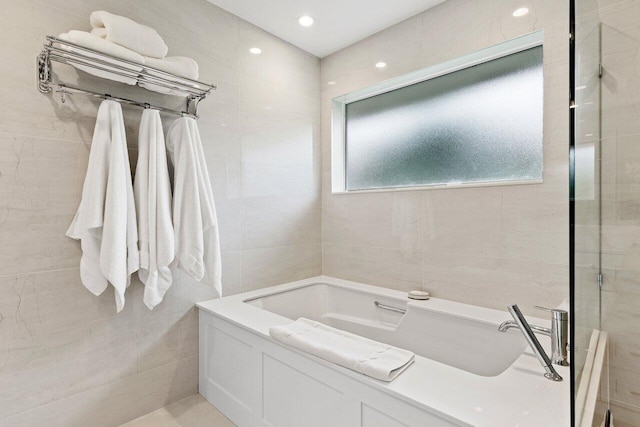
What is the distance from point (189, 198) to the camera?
1.65m

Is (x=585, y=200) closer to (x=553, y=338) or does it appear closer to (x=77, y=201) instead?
(x=553, y=338)

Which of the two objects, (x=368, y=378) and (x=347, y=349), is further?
(x=347, y=349)

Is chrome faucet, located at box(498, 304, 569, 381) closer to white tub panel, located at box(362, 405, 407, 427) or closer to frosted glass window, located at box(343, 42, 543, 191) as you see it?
white tub panel, located at box(362, 405, 407, 427)

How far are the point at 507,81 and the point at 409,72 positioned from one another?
0.60m

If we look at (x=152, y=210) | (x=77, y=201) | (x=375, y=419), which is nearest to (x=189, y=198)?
(x=152, y=210)

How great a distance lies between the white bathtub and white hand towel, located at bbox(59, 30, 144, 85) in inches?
50.9

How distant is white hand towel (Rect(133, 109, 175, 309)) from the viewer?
A: 4.98 ft

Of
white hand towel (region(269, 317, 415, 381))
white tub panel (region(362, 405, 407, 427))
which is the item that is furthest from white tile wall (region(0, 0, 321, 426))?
white tub panel (region(362, 405, 407, 427))

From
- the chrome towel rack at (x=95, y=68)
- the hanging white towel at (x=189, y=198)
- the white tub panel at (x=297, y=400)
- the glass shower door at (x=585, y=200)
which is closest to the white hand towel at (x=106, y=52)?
the chrome towel rack at (x=95, y=68)

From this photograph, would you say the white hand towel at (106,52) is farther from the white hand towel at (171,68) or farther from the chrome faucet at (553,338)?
the chrome faucet at (553,338)

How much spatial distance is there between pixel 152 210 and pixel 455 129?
6.10 ft

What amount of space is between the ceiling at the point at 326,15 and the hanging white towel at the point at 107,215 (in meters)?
1.16

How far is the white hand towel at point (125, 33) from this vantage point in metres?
1.40

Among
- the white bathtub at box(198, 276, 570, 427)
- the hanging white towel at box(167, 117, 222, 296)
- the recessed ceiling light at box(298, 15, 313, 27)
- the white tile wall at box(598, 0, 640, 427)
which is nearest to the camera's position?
the white bathtub at box(198, 276, 570, 427)
